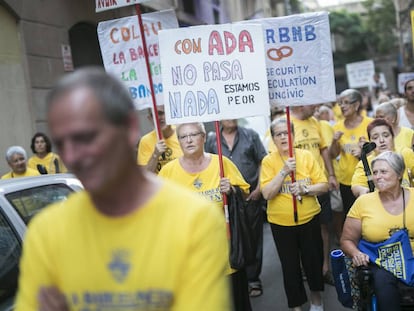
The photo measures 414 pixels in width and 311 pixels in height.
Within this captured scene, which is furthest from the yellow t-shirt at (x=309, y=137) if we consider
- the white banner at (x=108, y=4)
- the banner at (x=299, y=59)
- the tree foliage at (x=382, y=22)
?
the tree foliage at (x=382, y=22)

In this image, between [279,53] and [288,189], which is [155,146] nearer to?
[288,189]

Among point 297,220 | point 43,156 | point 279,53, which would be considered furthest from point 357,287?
point 43,156

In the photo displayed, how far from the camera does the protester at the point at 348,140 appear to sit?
6.86 m

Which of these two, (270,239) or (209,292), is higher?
(209,292)

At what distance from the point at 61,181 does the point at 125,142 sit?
7.61ft

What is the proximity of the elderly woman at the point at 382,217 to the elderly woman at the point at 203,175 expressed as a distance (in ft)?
2.94

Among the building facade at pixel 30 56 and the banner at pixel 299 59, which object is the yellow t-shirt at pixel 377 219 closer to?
the banner at pixel 299 59

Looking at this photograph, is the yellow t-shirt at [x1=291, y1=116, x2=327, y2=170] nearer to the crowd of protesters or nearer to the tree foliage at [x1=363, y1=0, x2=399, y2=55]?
the crowd of protesters

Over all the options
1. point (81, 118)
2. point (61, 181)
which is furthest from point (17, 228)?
point (81, 118)

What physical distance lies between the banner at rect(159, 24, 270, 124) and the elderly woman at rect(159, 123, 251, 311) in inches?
12.7

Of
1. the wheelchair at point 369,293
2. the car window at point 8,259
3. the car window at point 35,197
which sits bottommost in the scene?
the wheelchair at point 369,293

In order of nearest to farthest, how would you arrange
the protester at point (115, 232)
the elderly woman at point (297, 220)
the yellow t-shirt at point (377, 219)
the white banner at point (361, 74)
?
the protester at point (115, 232)
the yellow t-shirt at point (377, 219)
the elderly woman at point (297, 220)
the white banner at point (361, 74)

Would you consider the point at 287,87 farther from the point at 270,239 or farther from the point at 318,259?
the point at 270,239

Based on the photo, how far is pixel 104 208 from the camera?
1.72 metres
